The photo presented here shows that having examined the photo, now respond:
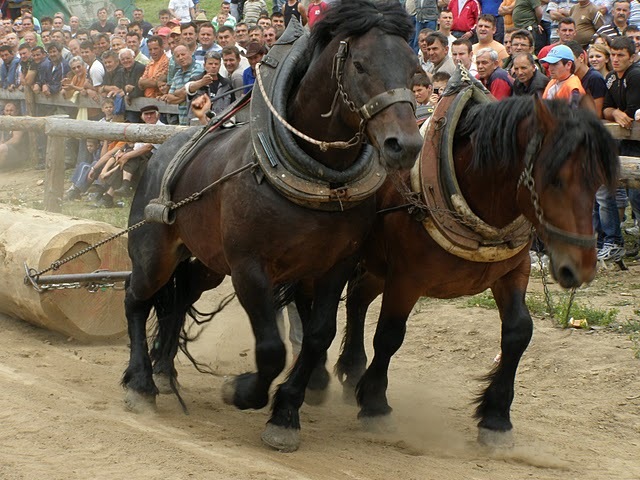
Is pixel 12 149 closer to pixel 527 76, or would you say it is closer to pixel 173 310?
pixel 527 76

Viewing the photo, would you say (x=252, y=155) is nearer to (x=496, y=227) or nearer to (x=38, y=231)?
(x=496, y=227)

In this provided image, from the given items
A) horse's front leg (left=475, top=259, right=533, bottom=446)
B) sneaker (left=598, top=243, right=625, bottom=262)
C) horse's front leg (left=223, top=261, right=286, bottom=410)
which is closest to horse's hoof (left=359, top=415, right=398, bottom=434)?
horse's front leg (left=475, top=259, right=533, bottom=446)

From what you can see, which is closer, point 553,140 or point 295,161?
point 553,140

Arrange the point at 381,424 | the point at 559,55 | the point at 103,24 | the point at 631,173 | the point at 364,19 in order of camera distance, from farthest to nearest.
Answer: the point at 103,24 < the point at 559,55 < the point at 631,173 < the point at 381,424 < the point at 364,19

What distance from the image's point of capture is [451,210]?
14.8 feet

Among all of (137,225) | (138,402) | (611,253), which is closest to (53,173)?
(137,225)

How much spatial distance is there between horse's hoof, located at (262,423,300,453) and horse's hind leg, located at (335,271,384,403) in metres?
1.24

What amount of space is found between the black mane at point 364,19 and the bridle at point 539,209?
28.4 inches

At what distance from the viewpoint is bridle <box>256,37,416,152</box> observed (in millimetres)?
3918

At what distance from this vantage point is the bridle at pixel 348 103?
154 inches

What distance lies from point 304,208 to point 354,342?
180cm

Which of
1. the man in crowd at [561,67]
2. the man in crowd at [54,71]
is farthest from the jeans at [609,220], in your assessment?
the man in crowd at [54,71]

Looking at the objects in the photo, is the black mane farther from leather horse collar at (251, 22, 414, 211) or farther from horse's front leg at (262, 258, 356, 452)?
horse's front leg at (262, 258, 356, 452)

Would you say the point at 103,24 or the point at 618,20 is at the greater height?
the point at 618,20
